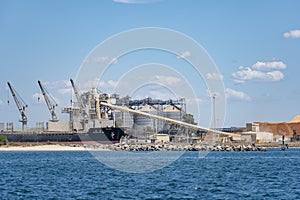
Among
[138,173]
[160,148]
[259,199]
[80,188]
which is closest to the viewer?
[259,199]

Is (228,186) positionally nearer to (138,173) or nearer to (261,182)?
(261,182)

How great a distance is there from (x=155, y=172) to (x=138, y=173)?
205cm

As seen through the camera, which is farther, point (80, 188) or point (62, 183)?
point (62, 183)

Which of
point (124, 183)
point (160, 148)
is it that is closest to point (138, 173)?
point (124, 183)

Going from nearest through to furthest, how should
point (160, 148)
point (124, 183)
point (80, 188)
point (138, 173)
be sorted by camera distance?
point (80, 188) → point (124, 183) → point (138, 173) → point (160, 148)

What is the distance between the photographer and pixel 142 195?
4934 cm

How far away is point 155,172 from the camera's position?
2926 inches

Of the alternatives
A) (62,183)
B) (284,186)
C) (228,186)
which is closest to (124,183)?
(62,183)

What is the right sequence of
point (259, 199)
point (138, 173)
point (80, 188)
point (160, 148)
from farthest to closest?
point (160, 148) < point (138, 173) < point (80, 188) < point (259, 199)

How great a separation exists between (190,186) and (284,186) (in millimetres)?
7396

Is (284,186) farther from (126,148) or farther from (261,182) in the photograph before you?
(126,148)

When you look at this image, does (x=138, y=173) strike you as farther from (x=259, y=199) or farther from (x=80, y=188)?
(x=259, y=199)

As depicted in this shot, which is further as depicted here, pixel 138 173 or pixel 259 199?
pixel 138 173

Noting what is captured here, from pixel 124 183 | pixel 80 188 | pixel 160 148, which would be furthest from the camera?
pixel 160 148
